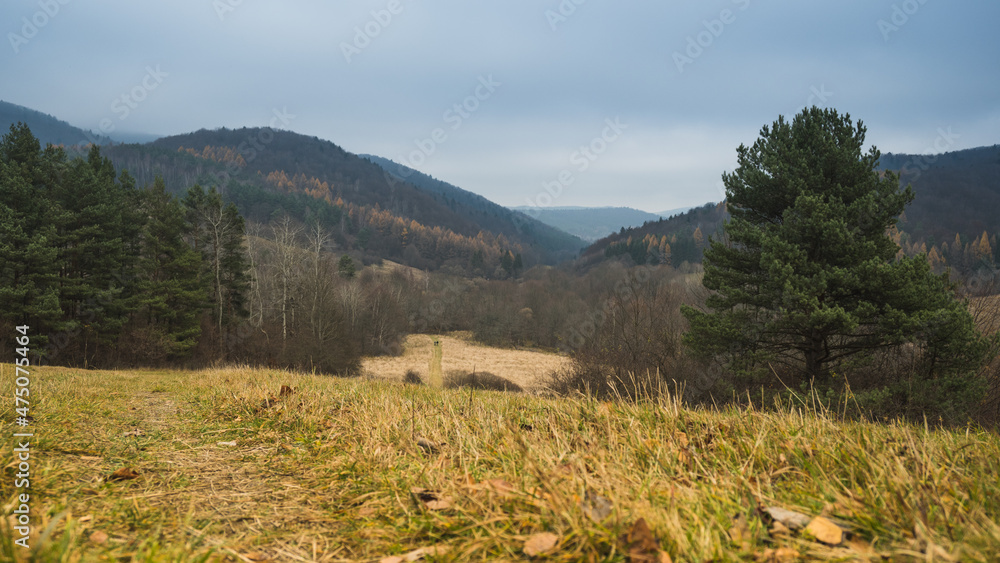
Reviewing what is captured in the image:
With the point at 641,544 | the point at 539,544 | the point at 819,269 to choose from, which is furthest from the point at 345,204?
the point at 641,544

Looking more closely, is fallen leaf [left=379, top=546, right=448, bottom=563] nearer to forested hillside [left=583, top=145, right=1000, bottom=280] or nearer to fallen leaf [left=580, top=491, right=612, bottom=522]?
fallen leaf [left=580, top=491, right=612, bottom=522]

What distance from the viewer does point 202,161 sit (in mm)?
153750

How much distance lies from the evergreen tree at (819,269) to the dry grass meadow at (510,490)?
41.3 feet

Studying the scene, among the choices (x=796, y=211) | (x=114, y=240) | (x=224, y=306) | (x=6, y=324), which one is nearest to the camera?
(x=796, y=211)

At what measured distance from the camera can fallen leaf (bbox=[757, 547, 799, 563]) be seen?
1.52 metres

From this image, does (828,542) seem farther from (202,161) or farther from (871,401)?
(202,161)

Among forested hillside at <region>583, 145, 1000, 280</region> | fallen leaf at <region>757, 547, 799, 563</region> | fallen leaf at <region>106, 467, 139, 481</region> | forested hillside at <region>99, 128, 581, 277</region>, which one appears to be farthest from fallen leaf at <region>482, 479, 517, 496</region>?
forested hillside at <region>99, 128, 581, 277</region>

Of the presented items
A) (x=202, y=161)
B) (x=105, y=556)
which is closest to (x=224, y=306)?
(x=105, y=556)

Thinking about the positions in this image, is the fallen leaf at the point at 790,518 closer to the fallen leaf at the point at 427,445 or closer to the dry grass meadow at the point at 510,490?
the dry grass meadow at the point at 510,490

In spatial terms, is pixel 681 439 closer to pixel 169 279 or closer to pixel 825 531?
pixel 825 531

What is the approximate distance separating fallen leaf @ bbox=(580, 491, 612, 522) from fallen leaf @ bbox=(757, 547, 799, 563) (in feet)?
1.72

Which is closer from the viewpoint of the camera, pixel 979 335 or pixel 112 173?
pixel 979 335

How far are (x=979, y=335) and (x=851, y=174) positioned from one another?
18.8 feet

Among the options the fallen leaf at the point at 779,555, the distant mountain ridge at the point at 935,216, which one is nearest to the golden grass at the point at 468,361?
the distant mountain ridge at the point at 935,216
